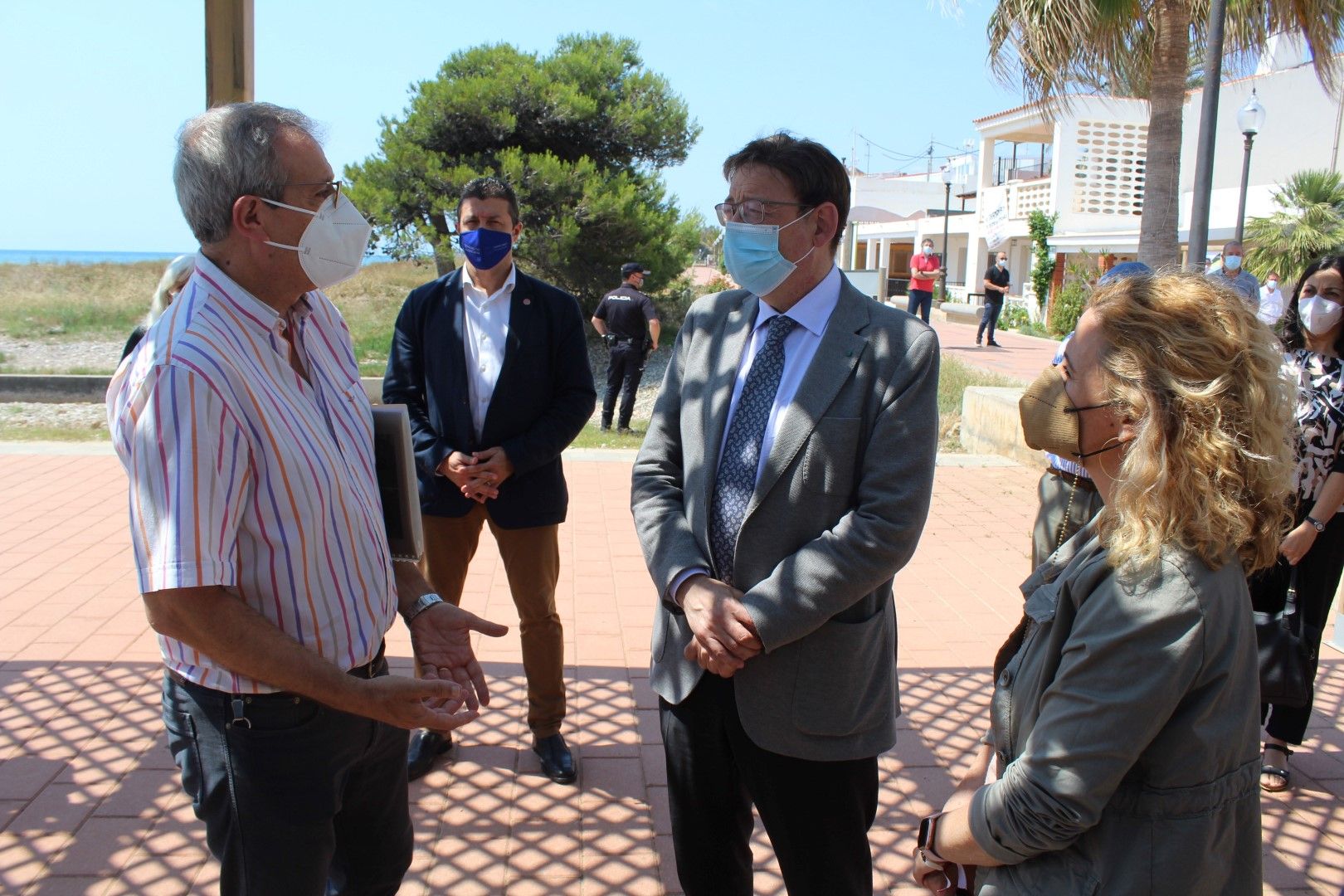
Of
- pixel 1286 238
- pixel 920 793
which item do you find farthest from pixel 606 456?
pixel 1286 238

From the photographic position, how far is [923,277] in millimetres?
18781

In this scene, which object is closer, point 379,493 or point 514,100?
point 379,493

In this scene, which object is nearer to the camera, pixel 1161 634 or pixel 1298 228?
pixel 1161 634

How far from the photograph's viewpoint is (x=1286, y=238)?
60.2ft

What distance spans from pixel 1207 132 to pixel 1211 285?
8187 mm

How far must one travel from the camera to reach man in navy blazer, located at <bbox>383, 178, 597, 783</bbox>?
3367 mm

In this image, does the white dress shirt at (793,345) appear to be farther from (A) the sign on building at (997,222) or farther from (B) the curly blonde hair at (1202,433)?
(A) the sign on building at (997,222)

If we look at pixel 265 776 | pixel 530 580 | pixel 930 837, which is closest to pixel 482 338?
pixel 530 580

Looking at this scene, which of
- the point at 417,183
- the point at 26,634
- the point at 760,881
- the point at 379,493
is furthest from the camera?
the point at 417,183

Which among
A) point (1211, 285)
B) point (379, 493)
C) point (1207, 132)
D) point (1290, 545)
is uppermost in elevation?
point (1207, 132)

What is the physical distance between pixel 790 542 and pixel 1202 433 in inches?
35.6

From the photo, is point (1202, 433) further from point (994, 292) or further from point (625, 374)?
point (994, 292)

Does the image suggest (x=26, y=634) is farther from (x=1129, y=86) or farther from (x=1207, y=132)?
(x=1129, y=86)

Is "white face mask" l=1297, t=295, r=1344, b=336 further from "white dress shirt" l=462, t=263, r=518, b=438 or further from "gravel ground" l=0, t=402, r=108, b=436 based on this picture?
"gravel ground" l=0, t=402, r=108, b=436
